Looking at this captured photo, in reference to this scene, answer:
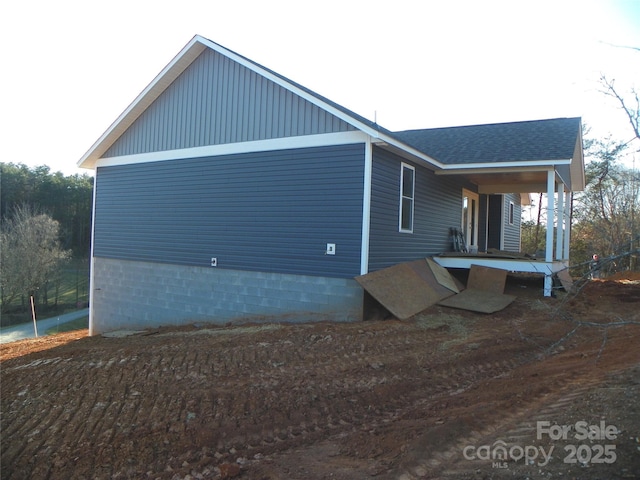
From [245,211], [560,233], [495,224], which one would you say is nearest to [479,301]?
[560,233]

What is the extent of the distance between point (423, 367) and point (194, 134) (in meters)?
8.84

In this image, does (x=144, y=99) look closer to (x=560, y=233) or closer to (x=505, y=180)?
(x=505, y=180)

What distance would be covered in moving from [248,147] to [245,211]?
1.54 metres

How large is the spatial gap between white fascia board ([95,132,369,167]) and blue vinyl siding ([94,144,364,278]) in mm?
129

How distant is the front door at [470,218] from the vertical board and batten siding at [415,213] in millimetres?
673

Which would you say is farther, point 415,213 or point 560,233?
point 560,233

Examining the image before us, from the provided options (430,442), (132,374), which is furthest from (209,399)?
(430,442)

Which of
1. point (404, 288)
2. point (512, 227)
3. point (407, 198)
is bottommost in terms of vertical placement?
point (404, 288)

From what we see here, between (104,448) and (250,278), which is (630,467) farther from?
(250,278)

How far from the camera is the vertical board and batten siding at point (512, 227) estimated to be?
1959 centimetres

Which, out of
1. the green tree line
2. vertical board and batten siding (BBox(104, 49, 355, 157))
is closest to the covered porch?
vertical board and batten siding (BBox(104, 49, 355, 157))

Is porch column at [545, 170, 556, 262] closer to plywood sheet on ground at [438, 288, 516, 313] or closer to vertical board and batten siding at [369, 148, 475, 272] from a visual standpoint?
plywood sheet on ground at [438, 288, 516, 313]

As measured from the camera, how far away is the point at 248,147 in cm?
1115

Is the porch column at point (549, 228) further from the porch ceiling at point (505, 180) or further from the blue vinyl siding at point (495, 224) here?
the blue vinyl siding at point (495, 224)
